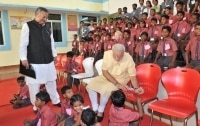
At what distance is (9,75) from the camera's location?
276 inches

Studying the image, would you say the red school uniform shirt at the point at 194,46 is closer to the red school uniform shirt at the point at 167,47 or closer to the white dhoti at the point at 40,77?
the red school uniform shirt at the point at 167,47

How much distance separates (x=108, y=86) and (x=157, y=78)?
1.81ft

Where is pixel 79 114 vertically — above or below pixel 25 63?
below

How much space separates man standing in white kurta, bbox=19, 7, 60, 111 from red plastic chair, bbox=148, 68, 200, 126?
134 centimetres

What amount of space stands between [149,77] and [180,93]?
0.41 meters

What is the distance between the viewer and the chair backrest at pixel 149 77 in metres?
2.47

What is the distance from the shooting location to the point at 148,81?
99.8 inches

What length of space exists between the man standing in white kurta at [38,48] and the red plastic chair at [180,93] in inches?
52.9

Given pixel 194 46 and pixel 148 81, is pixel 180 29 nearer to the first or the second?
pixel 194 46

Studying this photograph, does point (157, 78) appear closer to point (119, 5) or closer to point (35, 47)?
point (35, 47)

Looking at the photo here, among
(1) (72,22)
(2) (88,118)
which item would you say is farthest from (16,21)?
(2) (88,118)

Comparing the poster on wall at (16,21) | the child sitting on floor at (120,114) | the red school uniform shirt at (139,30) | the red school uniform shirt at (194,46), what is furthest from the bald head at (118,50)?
the poster on wall at (16,21)

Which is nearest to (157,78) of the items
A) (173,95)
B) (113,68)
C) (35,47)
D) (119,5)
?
(173,95)

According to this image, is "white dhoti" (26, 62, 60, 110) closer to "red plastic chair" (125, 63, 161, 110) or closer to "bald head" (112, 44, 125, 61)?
"bald head" (112, 44, 125, 61)
